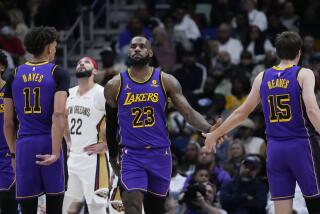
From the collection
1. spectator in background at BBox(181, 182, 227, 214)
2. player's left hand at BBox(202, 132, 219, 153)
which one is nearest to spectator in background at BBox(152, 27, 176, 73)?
spectator in background at BBox(181, 182, 227, 214)

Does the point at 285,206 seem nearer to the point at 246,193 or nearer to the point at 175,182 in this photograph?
the point at 246,193

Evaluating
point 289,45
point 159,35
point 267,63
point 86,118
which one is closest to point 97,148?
point 86,118

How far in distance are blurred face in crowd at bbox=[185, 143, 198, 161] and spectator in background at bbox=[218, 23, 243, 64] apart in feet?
13.0

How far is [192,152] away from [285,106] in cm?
603

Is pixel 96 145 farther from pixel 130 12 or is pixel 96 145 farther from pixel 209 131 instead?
pixel 130 12

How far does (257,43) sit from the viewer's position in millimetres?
18422

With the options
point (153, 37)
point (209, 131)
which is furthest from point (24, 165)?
point (153, 37)

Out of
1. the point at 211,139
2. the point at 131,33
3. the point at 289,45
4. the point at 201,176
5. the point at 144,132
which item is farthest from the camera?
the point at 131,33

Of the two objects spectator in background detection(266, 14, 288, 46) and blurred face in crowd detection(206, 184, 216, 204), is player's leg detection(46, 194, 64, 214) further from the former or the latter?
spectator in background detection(266, 14, 288, 46)

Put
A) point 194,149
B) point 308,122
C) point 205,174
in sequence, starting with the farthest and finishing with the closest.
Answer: point 194,149, point 205,174, point 308,122

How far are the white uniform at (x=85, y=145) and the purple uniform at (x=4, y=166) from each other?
62.4 inches

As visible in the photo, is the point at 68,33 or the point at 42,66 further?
the point at 68,33

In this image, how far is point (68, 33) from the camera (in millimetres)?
18828

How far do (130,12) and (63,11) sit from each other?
1826 millimetres
